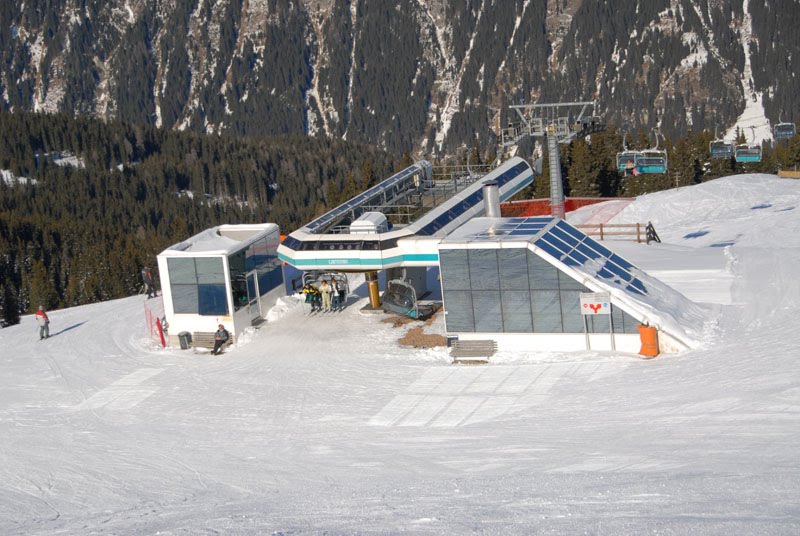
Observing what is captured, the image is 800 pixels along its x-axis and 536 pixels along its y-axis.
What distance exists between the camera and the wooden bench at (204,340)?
29406 mm

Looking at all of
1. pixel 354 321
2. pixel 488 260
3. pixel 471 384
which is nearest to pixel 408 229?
pixel 354 321

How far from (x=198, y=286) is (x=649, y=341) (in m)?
13.9

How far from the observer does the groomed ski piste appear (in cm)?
1389

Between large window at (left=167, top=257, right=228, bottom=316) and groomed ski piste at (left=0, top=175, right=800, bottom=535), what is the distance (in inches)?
57.3

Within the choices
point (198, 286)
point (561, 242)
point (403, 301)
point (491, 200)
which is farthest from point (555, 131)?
point (198, 286)

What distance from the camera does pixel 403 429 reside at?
68.5 feet

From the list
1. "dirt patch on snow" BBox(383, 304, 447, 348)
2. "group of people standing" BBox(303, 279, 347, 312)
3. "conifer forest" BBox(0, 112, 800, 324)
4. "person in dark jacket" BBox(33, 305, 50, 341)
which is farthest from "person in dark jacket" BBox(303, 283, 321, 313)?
"conifer forest" BBox(0, 112, 800, 324)

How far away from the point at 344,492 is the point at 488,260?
11.2 m

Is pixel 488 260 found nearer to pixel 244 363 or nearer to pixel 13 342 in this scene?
pixel 244 363

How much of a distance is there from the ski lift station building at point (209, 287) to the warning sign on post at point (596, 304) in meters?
11.2

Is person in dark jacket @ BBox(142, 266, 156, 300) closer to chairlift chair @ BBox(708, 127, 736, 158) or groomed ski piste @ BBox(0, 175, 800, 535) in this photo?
groomed ski piste @ BBox(0, 175, 800, 535)

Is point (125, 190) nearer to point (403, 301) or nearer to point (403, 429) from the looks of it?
point (403, 301)

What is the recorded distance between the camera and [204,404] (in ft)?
78.6

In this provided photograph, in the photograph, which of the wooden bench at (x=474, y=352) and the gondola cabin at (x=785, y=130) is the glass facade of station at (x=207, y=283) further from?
the gondola cabin at (x=785, y=130)
